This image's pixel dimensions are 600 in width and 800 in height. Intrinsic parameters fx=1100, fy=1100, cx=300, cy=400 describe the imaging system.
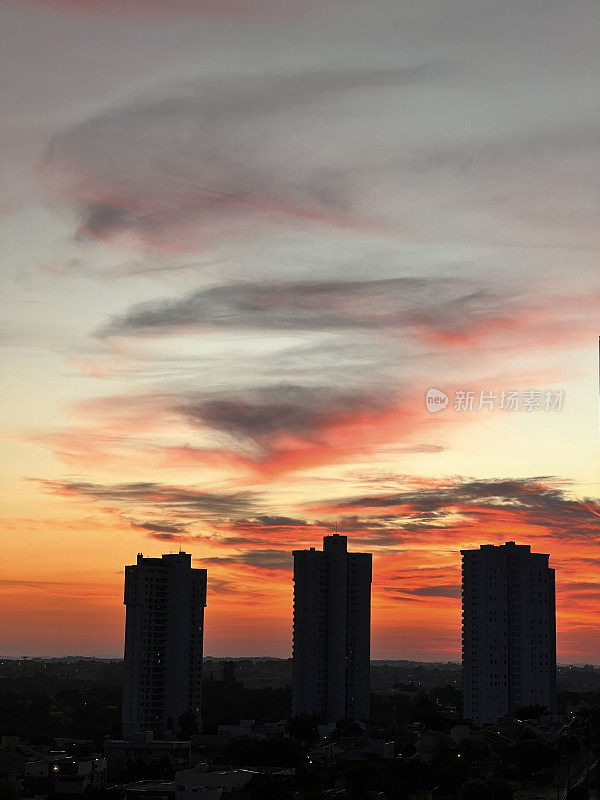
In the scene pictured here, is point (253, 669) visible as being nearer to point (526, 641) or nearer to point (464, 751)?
point (526, 641)

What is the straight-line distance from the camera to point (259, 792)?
2680 cm

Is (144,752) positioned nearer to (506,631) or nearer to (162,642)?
(162,642)

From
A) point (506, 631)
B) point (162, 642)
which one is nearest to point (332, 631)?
point (162, 642)

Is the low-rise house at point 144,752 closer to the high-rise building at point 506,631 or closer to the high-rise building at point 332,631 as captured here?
the high-rise building at point 332,631

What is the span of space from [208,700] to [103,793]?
41.3 m

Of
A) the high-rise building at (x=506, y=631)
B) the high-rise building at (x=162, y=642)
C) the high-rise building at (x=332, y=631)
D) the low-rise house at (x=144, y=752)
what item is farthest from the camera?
the high-rise building at (x=506, y=631)

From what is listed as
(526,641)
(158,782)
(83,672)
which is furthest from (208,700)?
(83,672)

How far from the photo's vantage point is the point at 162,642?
5153 cm

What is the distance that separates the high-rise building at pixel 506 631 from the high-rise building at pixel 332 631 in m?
5.65

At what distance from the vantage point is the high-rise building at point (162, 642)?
50.1m

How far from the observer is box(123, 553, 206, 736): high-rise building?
50125mm

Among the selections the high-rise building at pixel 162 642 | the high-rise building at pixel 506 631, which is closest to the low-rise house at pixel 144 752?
the high-rise building at pixel 162 642

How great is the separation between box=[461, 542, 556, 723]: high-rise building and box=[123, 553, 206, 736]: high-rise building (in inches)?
538

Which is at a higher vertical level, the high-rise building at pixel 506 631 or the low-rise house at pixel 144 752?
the high-rise building at pixel 506 631
